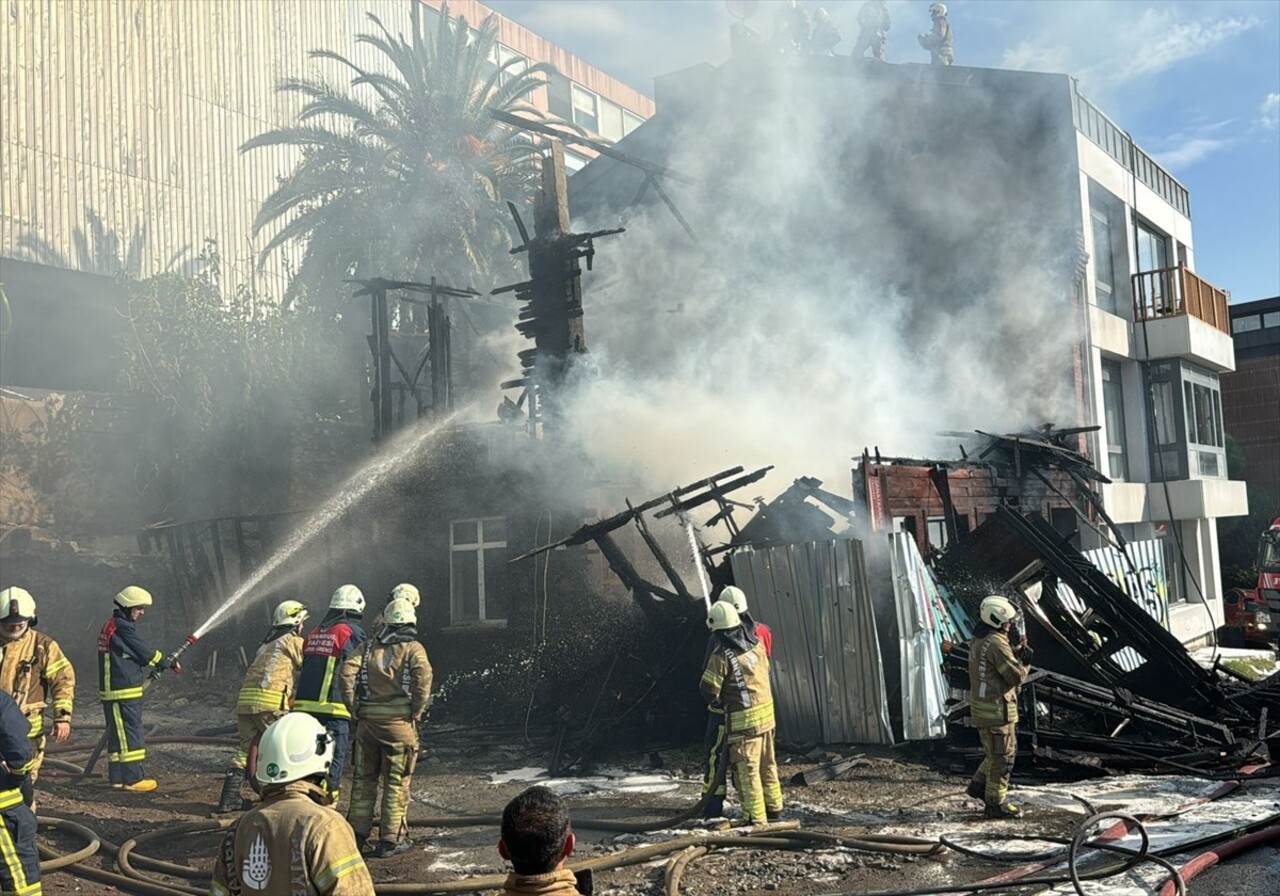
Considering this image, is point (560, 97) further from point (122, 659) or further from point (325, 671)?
point (325, 671)

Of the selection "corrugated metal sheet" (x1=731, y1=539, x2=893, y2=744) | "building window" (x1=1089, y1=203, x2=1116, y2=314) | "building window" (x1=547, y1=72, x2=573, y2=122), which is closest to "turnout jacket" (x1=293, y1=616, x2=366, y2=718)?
"corrugated metal sheet" (x1=731, y1=539, x2=893, y2=744)

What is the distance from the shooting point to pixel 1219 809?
694 centimetres

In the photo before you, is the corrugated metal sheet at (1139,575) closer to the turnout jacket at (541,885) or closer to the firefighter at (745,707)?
the firefighter at (745,707)

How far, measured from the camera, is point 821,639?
9266mm

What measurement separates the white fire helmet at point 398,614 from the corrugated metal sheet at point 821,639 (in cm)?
369

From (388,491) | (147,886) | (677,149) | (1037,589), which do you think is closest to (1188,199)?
(677,149)

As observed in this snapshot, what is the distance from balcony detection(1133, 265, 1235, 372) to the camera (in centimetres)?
1848

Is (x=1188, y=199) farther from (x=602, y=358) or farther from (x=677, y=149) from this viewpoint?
(x=602, y=358)

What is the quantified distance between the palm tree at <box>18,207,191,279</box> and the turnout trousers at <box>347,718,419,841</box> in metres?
18.8

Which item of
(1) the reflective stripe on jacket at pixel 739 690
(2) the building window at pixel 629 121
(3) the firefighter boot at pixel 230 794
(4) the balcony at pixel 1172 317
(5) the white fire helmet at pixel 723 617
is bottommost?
(3) the firefighter boot at pixel 230 794

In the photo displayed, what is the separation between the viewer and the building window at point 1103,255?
1816cm

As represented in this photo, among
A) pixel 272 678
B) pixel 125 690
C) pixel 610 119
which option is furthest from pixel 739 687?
pixel 610 119

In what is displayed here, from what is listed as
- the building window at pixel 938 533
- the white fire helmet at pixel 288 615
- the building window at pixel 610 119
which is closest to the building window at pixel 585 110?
the building window at pixel 610 119

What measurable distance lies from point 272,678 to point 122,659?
2159 millimetres
